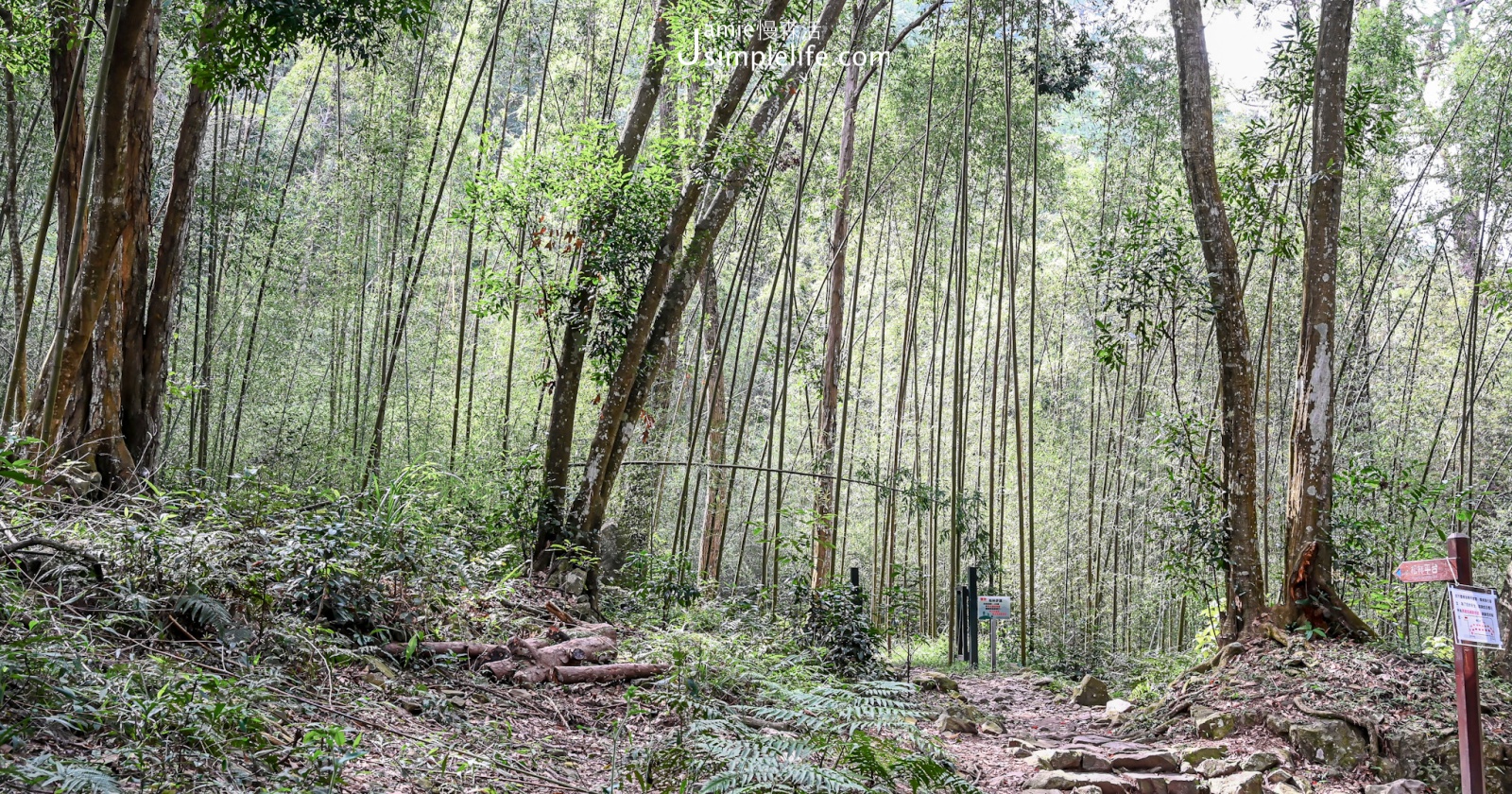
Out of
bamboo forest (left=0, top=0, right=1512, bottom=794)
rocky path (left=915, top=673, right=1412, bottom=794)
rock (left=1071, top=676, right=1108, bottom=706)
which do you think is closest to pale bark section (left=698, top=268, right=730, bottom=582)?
bamboo forest (left=0, top=0, right=1512, bottom=794)

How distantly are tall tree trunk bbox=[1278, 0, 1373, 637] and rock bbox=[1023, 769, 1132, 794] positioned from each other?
2148 mm

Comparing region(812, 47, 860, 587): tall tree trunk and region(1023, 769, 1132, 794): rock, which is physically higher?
region(812, 47, 860, 587): tall tree trunk

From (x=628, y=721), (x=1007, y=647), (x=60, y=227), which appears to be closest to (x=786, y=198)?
(x=1007, y=647)

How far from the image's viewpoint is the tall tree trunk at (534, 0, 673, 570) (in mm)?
5461

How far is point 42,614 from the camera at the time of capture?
92.4 inches

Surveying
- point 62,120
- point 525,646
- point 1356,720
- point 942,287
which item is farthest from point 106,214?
point 942,287

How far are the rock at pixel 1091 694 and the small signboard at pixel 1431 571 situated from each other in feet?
11.0

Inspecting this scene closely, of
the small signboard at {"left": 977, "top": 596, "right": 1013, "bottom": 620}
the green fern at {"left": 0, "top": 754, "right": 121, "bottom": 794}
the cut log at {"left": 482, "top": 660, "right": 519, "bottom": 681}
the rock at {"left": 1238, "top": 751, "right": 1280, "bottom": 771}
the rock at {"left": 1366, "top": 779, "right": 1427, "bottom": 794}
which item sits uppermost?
the green fern at {"left": 0, "top": 754, "right": 121, "bottom": 794}

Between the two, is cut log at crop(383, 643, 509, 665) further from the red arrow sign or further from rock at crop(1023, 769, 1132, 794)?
the red arrow sign

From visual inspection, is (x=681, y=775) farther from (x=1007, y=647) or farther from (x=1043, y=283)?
(x=1043, y=283)

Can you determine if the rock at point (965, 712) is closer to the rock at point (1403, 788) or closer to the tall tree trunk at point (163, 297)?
the rock at point (1403, 788)

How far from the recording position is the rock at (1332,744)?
4.07m

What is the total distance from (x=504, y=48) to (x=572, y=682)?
9.00m

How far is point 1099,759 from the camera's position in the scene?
148 inches
